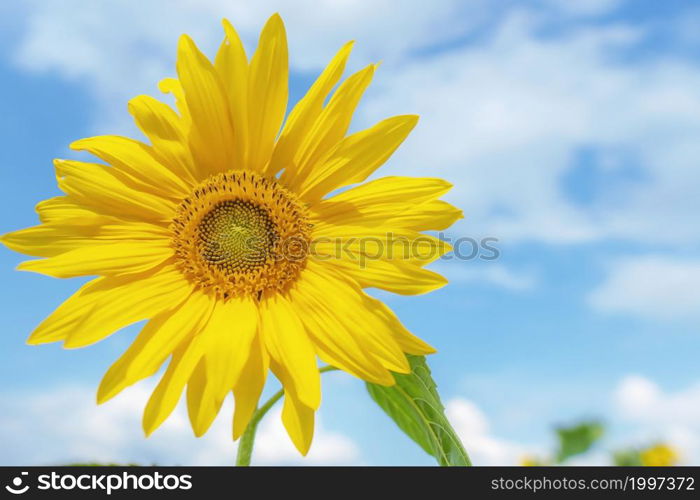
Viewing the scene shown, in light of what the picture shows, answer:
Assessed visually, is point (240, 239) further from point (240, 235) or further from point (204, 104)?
point (204, 104)

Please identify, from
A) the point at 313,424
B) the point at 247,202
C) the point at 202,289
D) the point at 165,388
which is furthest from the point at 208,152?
the point at 313,424

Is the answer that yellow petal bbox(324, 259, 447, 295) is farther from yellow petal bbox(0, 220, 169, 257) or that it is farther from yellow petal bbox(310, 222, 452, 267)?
yellow petal bbox(0, 220, 169, 257)

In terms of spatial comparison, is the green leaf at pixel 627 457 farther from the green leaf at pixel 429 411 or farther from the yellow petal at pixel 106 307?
the yellow petal at pixel 106 307

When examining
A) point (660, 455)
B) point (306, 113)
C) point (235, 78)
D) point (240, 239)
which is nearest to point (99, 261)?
point (240, 239)

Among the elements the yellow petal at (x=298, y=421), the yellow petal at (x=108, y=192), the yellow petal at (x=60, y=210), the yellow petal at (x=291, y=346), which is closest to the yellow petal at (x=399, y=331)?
the yellow petal at (x=291, y=346)

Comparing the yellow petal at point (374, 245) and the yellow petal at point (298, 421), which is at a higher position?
the yellow petal at point (374, 245)

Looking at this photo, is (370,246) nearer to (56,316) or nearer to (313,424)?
(313,424)
